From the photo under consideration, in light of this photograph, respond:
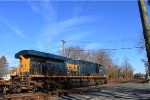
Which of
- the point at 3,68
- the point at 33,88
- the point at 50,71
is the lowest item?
the point at 33,88

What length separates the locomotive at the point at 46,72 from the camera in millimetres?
22756

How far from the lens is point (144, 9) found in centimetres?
622

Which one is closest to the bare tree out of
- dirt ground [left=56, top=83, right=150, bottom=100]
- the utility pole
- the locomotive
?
the locomotive

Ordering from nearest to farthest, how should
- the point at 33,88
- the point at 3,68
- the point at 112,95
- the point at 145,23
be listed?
the point at 145,23 < the point at 112,95 < the point at 33,88 < the point at 3,68

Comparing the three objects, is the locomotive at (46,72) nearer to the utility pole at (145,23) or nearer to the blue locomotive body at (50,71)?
the blue locomotive body at (50,71)

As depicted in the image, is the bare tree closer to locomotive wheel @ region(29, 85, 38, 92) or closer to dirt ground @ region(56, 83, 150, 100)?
locomotive wheel @ region(29, 85, 38, 92)

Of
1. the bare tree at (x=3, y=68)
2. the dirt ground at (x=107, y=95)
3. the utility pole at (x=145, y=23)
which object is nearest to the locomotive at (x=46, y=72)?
the dirt ground at (x=107, y=95)

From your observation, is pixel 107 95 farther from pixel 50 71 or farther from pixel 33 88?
pixel 50 71

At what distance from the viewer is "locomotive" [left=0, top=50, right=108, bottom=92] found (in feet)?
74.7

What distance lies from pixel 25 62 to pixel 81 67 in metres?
12.2

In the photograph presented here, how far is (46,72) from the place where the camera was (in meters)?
26.0

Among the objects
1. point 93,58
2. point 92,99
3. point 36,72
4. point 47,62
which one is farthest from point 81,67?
point 93,58

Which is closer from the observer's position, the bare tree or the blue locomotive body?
the blue locomotive body

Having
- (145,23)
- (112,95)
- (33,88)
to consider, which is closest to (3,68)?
(33,88)
